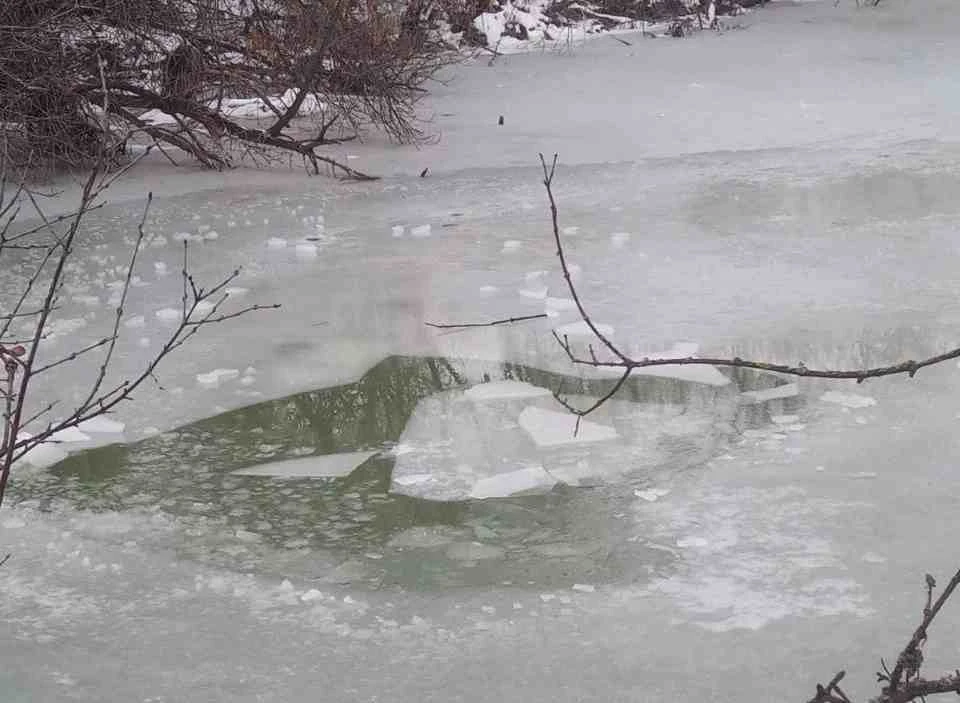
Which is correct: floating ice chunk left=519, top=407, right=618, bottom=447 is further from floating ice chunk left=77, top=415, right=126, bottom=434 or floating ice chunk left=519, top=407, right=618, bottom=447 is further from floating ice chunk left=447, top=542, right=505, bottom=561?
floating ice chunk left=77, top=415, right=126, bottom=434

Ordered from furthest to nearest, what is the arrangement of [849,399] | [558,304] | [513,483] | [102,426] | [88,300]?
[88,300]
[558,304]
[102,426]
[849,399]
[513,483]

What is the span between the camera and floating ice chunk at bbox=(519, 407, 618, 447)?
12.6 feet

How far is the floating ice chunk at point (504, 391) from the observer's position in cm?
422

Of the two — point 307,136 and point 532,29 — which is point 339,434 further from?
point 532,29

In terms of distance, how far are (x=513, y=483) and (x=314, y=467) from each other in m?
0.59

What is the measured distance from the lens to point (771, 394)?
411 centimetres

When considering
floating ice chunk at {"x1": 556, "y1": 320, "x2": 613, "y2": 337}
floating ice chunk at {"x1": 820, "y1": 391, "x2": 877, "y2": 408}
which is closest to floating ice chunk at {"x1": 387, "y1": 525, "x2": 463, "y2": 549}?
floating ice chunk at {"x1": 820, "y1": 391, "x2": 877, "y2": 408}

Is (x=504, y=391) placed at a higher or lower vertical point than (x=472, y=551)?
higher

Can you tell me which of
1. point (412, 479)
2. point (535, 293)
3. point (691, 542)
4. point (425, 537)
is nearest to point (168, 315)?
point (535, 293)

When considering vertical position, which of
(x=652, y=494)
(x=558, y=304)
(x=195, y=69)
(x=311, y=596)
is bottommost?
(x=311, y=596)

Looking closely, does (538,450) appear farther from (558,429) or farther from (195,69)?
(195,69)

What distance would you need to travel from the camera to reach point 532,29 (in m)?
13.6

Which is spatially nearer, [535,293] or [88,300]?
[535,293]

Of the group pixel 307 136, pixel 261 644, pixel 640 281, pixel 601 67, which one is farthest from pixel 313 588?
pixel 601 67
